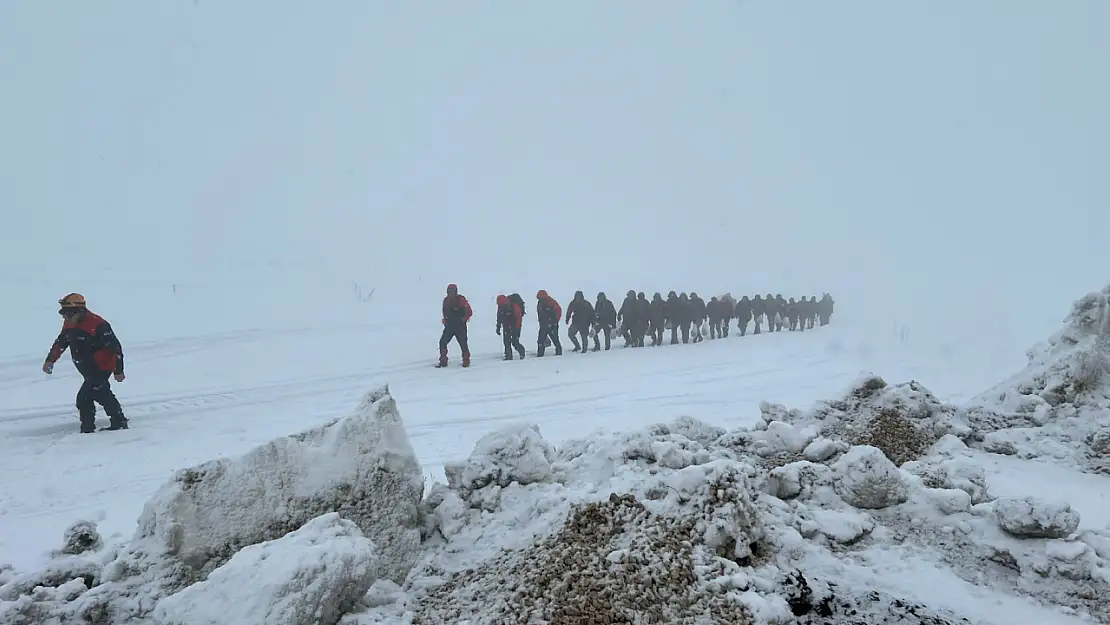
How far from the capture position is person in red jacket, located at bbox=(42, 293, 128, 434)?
8.80 m

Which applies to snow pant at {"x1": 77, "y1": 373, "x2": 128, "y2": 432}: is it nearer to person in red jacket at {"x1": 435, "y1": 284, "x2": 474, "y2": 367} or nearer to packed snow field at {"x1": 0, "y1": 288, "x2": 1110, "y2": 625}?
packed snow field at {"x1": 0, "y1": 288, "x2": 1110, "y2": 625}

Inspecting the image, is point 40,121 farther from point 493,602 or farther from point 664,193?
point 664,193

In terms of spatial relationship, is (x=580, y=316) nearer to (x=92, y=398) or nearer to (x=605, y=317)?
(x=605, y=317)

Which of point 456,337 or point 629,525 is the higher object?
point 456,337

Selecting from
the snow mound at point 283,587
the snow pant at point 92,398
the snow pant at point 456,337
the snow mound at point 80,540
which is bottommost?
the snow mound at point 80,540

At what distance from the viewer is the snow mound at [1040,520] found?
3.69 meters

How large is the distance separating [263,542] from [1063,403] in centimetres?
696

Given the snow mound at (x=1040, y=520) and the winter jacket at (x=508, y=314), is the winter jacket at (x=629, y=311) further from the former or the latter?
the snow mound at (x=1040, y=520)

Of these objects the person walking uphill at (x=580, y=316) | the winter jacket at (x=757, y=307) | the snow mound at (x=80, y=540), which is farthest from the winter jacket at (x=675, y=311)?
the snow mound at (x=80, y=540)

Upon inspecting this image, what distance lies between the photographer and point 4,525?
20.5 feet

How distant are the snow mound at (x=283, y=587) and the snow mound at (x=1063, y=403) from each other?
17.8ft

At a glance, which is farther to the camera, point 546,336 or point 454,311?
point 546,336

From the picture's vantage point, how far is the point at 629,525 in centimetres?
349

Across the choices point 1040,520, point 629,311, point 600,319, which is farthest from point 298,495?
point 629,311
